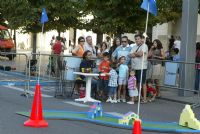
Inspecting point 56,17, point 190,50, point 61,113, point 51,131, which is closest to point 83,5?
point 56,17

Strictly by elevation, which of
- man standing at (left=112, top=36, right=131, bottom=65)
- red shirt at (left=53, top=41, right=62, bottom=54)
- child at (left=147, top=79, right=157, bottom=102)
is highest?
red shirt at (left=53, top=41, right=62, bottom=54)

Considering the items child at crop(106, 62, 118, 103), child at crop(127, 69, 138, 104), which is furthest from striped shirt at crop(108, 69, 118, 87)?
child at crop(127, 69, 138, 104)

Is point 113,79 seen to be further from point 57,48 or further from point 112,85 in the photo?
point 57,48

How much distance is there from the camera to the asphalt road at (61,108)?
9711 mm

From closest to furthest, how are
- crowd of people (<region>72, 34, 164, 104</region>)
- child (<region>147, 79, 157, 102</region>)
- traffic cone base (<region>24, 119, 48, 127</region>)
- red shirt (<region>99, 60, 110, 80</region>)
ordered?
traffic cone base (<region>24, 119, 48, 127</region>), crowd of people (<region>72, 34, 164, 104</region>), red shirt (<region>99, 60, 110, 80</region>), child (<region>147, 79, 157, 102</region>)

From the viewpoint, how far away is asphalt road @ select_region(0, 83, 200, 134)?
9.71 meters

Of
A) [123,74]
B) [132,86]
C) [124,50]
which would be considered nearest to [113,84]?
[123,74]

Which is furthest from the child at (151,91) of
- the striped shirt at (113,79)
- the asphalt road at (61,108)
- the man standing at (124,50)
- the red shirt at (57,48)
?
the red shirt at (57,48)

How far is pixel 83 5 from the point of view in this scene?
77.2ft

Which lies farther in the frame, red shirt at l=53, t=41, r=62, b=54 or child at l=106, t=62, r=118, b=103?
red shirt at l=53, t=41, r=62, b=54

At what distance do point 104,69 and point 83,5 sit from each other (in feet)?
30.7

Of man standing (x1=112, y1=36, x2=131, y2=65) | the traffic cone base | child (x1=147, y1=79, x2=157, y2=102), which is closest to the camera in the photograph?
the traffic cone base

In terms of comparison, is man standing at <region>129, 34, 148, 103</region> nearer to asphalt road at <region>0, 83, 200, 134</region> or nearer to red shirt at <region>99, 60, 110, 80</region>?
red shirt at <region>99, 60, 110, 80</region>

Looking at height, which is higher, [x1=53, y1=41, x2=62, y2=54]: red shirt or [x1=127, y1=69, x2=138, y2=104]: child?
[x1=53, y1=41, x2=62, y2=54]: red shirt
